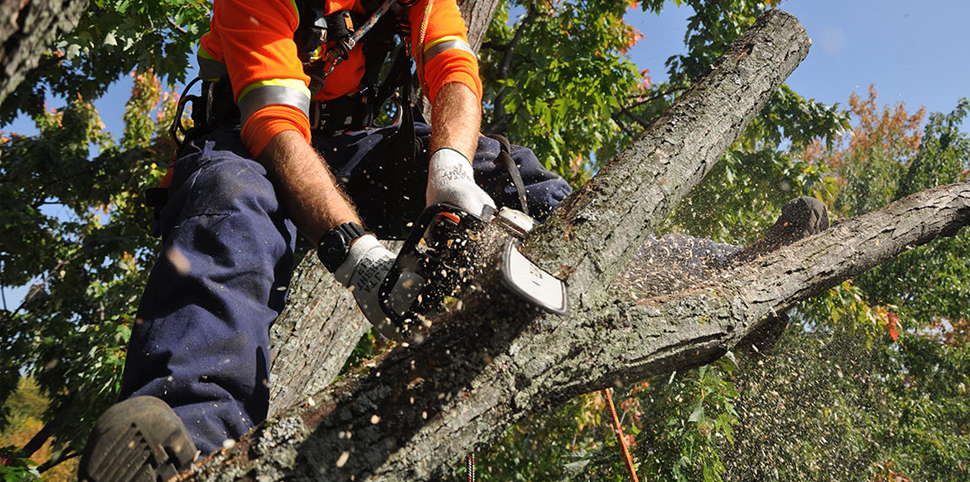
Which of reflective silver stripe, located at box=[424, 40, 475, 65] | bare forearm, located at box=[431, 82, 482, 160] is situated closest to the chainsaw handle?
bare forearm, located at box=[431, 82, 482, 160]

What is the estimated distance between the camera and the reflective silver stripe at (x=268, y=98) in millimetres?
1721

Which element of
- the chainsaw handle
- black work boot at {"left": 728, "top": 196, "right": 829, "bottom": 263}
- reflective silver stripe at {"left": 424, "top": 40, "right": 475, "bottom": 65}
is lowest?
the chainsaw handle

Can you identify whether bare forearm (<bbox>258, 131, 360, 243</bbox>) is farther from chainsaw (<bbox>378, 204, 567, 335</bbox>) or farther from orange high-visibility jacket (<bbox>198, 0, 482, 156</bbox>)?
chainsaw (<bbox>378, 204, 567, 335</bbox>)

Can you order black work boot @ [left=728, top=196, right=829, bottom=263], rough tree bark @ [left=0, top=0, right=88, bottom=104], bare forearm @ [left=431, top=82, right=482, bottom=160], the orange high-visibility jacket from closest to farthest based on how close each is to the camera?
rough tree bark @ [left=0, top=0, right=88, bottom=104] → the orange high-visibility jacket → bare forearm @ [left=431, top=82, right=482, bottom=160] → black work boot @ [left=728, top=196, right=829, bottom=263]

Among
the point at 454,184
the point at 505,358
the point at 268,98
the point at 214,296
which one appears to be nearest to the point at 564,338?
the point at 505,358

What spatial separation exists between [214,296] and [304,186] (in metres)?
0.39

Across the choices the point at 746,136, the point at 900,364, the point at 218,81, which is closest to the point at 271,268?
the point at 218,81

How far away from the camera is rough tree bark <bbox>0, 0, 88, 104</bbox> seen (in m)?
0.67

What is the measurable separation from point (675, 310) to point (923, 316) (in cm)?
1480

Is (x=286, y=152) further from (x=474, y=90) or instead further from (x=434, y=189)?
(x=474, y=90)

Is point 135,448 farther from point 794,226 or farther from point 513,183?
point 794,226

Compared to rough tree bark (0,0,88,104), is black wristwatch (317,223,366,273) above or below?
below

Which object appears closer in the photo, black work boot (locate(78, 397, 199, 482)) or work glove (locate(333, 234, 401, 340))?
black work boot (locate(78, 397, 199, 482))

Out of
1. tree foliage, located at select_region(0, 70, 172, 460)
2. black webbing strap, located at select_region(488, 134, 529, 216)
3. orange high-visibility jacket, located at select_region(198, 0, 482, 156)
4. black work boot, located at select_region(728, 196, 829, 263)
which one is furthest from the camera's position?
tree foliage, located at select_region(0, 70, 172, 460)
